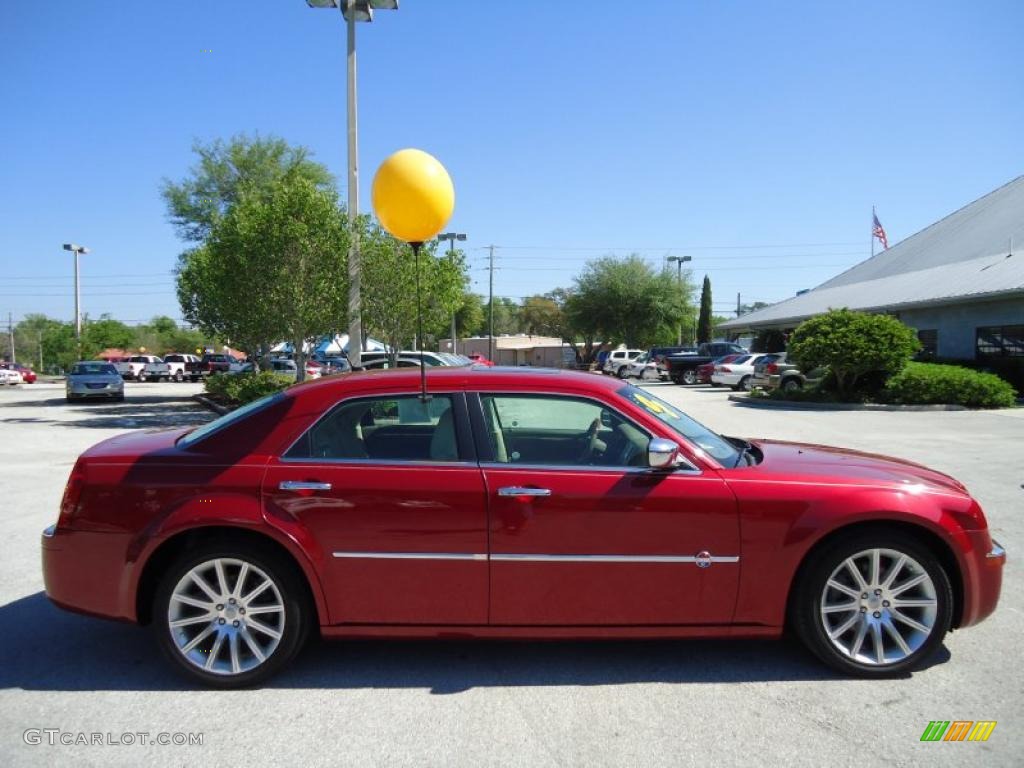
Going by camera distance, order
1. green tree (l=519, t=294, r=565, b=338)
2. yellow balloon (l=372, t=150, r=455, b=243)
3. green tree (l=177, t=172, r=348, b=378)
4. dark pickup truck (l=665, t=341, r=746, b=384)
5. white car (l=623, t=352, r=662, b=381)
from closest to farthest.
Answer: yellow balloon (l=372, t=150, r=455, b=243), green tree (l=177, t=172, r=348, b=378), dark pickup truck (l=665, t=341, r=746, b=384), white car (l=623, t=352, r=662, b=381), green tree (l=519, t=294, r=565, b=338)

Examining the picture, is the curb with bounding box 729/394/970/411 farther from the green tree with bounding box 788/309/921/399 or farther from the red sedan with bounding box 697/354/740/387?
the red sedan with bounding box 697/354/740/387

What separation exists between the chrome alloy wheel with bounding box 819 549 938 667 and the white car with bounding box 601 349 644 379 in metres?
36.8

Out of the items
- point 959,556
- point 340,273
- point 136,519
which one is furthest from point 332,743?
point 340,273

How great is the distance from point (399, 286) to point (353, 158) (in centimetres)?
337

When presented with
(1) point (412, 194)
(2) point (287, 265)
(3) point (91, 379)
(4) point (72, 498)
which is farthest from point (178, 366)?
(4) point (72, 498)

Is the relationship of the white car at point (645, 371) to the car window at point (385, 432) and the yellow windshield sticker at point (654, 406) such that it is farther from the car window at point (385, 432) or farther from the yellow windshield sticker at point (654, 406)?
the car window at point (385, 432)

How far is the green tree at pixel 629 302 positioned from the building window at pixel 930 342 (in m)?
26.8

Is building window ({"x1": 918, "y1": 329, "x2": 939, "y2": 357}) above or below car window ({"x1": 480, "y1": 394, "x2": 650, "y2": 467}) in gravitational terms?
above

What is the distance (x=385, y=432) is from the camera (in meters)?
3.79

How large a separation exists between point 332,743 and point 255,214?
15.7 meters

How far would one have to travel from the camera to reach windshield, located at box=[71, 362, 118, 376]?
81.1 feet

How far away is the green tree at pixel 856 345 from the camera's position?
63.4 ft
